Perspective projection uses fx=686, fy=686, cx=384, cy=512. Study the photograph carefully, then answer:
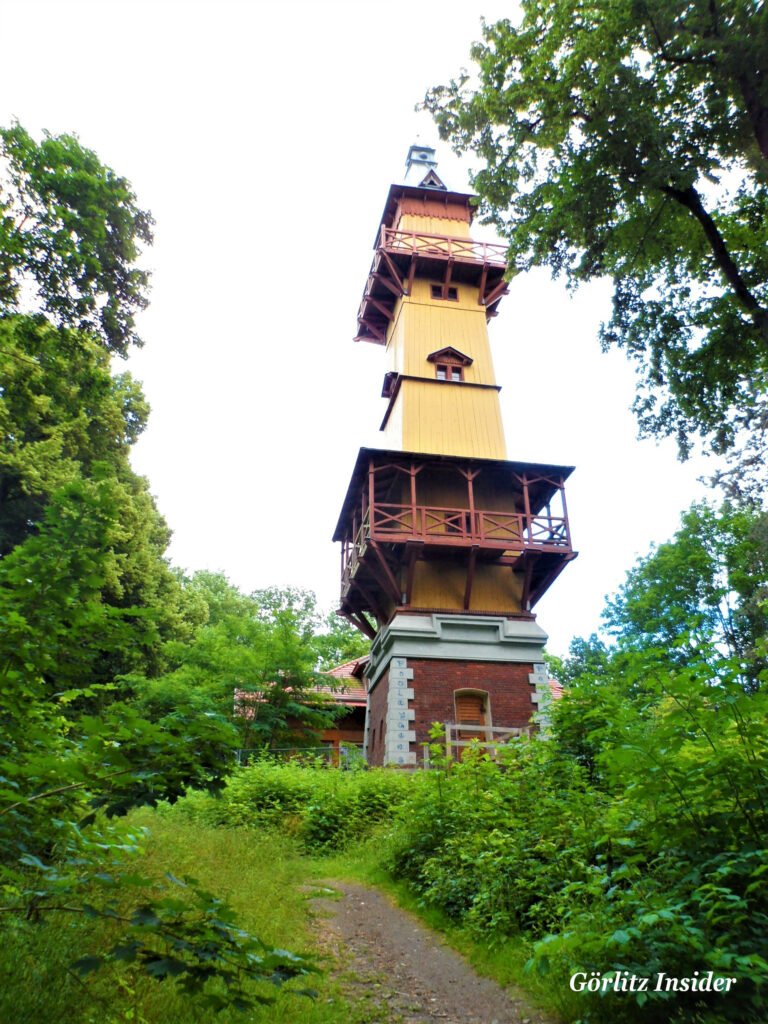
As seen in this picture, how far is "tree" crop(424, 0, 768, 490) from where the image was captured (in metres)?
8.62

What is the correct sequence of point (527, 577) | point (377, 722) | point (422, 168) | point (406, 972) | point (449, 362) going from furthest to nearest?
1. point (422, 168)
2. point (449, 362)
3. point (377, 722)
4. point (527, 577)
5. point (406, 972)

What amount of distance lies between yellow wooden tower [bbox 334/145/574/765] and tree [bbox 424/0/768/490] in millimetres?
6929

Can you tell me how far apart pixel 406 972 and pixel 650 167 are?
9232 millimetres

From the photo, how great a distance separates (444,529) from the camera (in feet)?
60.3

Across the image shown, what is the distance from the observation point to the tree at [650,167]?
862 cm

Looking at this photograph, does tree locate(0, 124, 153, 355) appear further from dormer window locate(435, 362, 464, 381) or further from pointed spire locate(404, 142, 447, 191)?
pointed spire locate(404, 142, 447, 191)

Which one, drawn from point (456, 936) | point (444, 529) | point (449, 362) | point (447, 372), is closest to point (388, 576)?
point (444, 529)

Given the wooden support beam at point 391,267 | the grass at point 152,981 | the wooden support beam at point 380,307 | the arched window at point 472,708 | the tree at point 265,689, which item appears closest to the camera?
the grass at point 152,981

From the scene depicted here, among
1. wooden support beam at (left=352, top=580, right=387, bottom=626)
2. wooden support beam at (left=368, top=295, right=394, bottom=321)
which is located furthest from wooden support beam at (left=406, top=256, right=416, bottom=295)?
wooden support beam at (left=352, top=580, right=387, bottom=626)

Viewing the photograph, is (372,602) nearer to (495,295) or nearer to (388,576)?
(388,576)

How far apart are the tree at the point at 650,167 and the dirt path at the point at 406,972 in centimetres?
761

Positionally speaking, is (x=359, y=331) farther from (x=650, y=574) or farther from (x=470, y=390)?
(x=650, y=574)

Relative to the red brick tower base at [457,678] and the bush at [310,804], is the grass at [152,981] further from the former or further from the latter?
the red brick tower base at [457,678]

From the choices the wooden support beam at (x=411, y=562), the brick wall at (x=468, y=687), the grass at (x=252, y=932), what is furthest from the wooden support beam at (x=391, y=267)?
the grass at (x=252, y=932)
